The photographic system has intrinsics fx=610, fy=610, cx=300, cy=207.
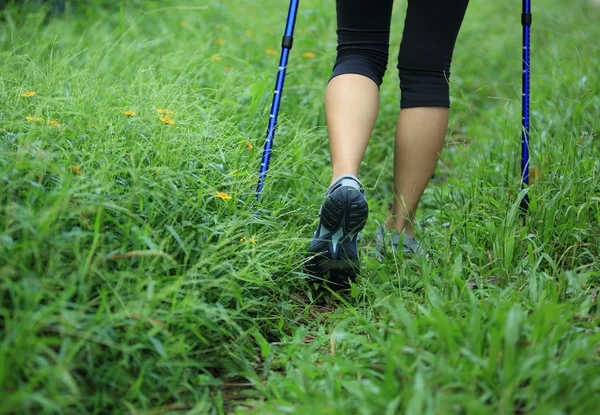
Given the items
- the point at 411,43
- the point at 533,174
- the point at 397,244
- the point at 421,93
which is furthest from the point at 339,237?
the point at 533,174

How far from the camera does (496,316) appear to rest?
4.50 feet

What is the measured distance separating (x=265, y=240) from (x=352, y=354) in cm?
51

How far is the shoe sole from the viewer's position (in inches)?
69.1

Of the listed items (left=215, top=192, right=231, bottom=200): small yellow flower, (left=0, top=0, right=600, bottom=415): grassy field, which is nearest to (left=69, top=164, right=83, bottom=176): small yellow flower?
(left=0, top=0, right=600, bottom=415): grassy field

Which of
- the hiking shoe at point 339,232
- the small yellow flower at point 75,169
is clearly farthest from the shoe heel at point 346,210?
the small yellow flower at point 75,169

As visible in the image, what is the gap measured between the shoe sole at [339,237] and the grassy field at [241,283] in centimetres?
6

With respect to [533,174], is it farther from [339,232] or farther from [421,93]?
[339,232]

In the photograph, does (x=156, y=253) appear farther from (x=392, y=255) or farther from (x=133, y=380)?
(x=392, y=255)

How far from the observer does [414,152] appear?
2025mm

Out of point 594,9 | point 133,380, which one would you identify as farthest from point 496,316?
point 594,9

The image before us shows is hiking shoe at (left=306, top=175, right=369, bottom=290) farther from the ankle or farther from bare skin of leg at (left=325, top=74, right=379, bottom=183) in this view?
the ankle

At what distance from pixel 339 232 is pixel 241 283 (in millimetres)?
332

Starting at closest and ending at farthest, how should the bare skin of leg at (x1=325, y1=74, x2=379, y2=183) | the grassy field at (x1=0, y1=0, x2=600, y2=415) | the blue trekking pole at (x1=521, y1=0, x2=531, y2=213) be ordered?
the grassy field at (x1=0, y1=0, x2=600, y2=415) → the bare skin of leg at (x1=325, y1=74, x2=379, y2=183) → the blue trekking pole at (x1=521, y1=0, x2=531, y2=213)

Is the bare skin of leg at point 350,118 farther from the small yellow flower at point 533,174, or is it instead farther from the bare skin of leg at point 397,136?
the small yellow flower at point 533,174
